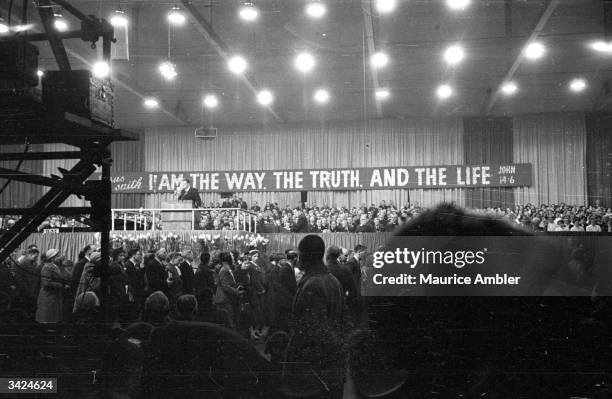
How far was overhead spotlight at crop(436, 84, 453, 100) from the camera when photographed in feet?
8.41

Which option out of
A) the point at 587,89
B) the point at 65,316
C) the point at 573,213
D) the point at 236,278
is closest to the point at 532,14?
the point at 587,89

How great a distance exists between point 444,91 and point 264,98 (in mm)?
1010

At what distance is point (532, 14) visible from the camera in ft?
9.47

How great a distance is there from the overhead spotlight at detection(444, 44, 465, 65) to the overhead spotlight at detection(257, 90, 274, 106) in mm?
1010

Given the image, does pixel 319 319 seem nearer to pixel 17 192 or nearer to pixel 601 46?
pixel 17 192

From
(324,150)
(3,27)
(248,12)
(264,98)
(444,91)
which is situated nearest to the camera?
(3,27)

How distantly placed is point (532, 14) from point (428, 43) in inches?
22.8

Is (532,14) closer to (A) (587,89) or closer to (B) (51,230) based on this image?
(A) (587,89)

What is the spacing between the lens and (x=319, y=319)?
6.26 ft

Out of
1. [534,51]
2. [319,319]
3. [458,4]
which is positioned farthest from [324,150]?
[534,51]

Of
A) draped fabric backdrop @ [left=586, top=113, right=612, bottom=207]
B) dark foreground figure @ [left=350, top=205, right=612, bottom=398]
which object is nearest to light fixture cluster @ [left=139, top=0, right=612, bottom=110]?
draped fabric backdrop @ [left=586, top=113, right=612, bottom=207]

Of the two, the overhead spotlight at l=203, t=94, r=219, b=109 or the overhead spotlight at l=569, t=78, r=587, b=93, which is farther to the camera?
the overhead spotlight at l=203, t=94, r=219, b=109

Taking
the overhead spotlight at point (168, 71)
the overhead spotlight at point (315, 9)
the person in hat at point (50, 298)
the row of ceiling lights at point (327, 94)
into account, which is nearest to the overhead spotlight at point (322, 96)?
the row of ceiling lights at point (327, 94)

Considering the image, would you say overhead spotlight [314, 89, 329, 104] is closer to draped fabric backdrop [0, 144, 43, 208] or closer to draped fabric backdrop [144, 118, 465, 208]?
draped fabric backdrop [144, 118, 465, 208]
